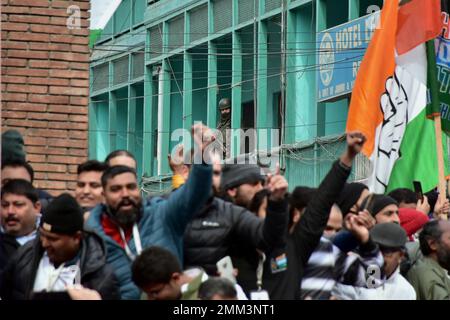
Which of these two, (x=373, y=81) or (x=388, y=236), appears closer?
(x=388, y=236)

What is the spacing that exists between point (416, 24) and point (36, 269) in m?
6.88

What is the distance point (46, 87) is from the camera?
14.9 metres

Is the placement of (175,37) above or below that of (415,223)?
above

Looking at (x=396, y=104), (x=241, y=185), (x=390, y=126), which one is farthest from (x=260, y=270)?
(x=396, y=104)

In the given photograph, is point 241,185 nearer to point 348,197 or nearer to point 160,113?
point 348,197

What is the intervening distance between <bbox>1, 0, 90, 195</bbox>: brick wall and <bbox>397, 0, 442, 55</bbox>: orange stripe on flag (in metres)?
3.28

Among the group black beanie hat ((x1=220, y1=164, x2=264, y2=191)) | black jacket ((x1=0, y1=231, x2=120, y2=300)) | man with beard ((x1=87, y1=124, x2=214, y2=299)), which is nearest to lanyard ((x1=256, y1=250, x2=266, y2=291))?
man with beard ((x1=87, y1=124, x2=214, y2=299))

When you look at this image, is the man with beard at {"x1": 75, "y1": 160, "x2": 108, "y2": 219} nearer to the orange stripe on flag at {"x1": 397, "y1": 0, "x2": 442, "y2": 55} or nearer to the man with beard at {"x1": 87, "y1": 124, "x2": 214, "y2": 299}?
the man with beard at {"x1": 87, "y1": 124, "x2": 214, "y2": 299}

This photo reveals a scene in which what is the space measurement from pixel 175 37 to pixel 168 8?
3.42 ft

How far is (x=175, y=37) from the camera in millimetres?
42625

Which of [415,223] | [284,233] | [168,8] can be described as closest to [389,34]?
[415,223]
